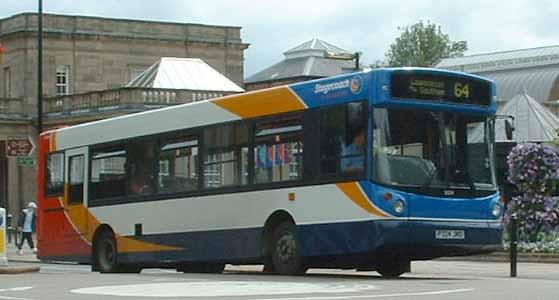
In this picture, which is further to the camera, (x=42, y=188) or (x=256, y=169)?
(x=42, y=188)

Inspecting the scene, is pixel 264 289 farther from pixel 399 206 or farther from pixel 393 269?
pixel 393 269

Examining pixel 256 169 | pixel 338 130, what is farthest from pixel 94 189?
pixel 338 130

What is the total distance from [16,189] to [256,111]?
48.7m

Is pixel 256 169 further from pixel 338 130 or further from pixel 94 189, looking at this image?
pixel 94 189

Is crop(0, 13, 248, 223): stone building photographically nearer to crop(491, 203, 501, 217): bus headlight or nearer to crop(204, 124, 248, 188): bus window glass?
crop(204, 124, 248, 188): bus window glass

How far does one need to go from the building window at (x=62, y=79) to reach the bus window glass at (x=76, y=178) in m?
45.6

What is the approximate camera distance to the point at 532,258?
102 ft

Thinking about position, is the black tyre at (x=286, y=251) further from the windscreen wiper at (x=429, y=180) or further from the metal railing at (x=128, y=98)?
the metal railing at (x=128, y=98)

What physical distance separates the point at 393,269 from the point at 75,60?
52762 mm

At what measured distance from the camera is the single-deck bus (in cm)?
2103

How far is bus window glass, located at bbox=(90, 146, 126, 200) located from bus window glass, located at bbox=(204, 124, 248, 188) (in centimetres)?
313

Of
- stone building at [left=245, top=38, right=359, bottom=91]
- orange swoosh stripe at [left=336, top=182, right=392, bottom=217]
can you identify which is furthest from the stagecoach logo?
stone building at [left=245, top=38, right=359, bottom=91]

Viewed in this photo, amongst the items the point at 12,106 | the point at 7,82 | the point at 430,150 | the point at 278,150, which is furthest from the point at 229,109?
the point at 7,82

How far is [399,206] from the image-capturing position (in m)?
20.9
